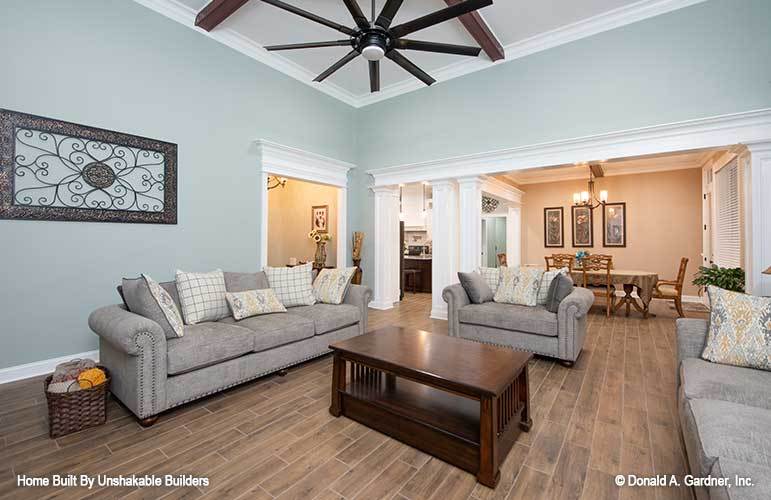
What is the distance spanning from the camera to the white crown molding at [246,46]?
388 centimetres

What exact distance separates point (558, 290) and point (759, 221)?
7.33 ft

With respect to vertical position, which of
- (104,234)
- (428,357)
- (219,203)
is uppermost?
(219,203)

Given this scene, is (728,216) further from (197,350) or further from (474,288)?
(197,350)

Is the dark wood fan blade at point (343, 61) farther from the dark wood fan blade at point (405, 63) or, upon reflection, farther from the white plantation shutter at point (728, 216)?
the white plantation shutter at point (728, 216)

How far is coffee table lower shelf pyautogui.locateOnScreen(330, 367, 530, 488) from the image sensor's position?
5.81ft

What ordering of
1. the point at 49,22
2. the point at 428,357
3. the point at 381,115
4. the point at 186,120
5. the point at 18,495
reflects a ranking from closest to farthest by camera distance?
the point at 18,495 → the point at 428,357 → the point at 49,22 → the point at 186,120 → the point at 381,115

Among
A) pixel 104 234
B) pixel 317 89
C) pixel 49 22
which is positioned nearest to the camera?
pixel 49 22

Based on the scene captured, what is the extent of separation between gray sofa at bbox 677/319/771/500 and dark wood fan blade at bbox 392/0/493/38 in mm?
2614

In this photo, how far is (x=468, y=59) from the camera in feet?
16.8

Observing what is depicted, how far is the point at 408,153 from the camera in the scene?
604 centimetres

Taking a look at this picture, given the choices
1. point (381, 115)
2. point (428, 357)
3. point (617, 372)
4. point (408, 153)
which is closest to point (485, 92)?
point (408, 153)

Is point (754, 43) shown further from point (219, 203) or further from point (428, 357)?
point (219, 203)

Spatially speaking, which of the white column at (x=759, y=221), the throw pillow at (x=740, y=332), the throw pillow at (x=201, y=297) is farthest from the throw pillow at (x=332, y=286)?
the white column at (x=759, y=221)

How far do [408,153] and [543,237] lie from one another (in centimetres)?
487
